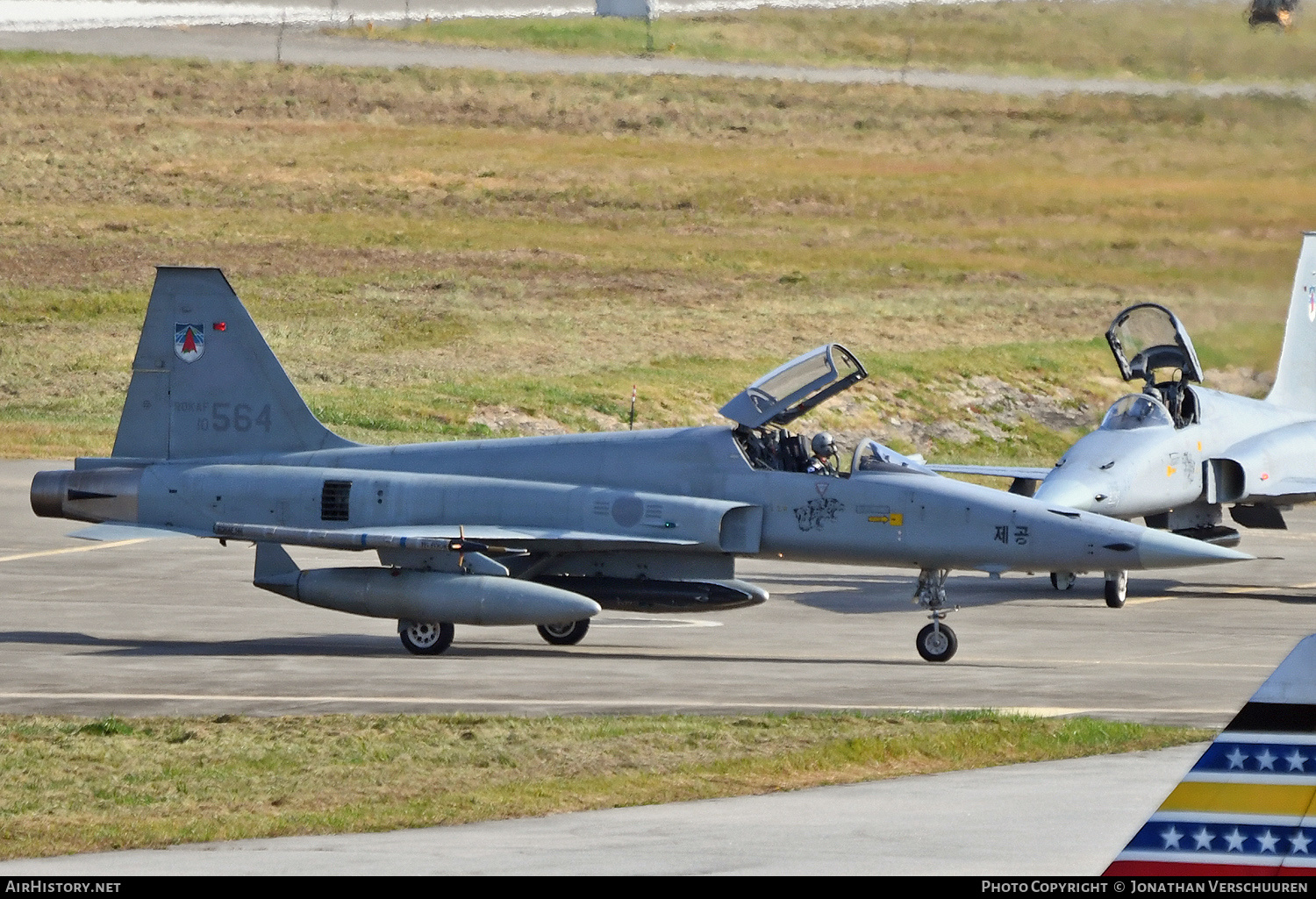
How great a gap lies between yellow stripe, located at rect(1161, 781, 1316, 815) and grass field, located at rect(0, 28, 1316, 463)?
758 inches

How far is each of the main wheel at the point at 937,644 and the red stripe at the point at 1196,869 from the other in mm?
11469

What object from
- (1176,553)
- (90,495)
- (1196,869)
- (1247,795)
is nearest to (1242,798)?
(1247,795)

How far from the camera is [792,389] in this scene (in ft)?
64.3

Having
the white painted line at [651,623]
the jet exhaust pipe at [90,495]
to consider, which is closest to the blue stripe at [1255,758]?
the white painted line at [651,623]

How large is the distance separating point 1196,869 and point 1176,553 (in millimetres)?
11220

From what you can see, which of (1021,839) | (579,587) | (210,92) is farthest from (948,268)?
(1021,839)

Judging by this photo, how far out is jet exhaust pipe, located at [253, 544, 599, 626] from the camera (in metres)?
18.4

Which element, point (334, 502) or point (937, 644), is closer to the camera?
point (937, 644)

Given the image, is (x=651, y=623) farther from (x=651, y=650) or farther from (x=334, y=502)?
(x=334, y=502)

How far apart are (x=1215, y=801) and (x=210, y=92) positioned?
210 feet

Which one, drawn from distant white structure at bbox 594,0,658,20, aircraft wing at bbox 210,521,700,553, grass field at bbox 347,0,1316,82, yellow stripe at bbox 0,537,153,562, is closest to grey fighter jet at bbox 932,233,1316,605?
grass field at bbox 347,0,1316,82

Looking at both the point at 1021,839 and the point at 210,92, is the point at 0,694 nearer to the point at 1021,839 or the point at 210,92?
the point at 1021,839

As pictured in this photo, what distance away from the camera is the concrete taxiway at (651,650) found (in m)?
16.7

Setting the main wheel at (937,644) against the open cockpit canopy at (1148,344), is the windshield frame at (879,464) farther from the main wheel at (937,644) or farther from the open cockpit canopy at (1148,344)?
the open cockpit canopy at (1148,344)
